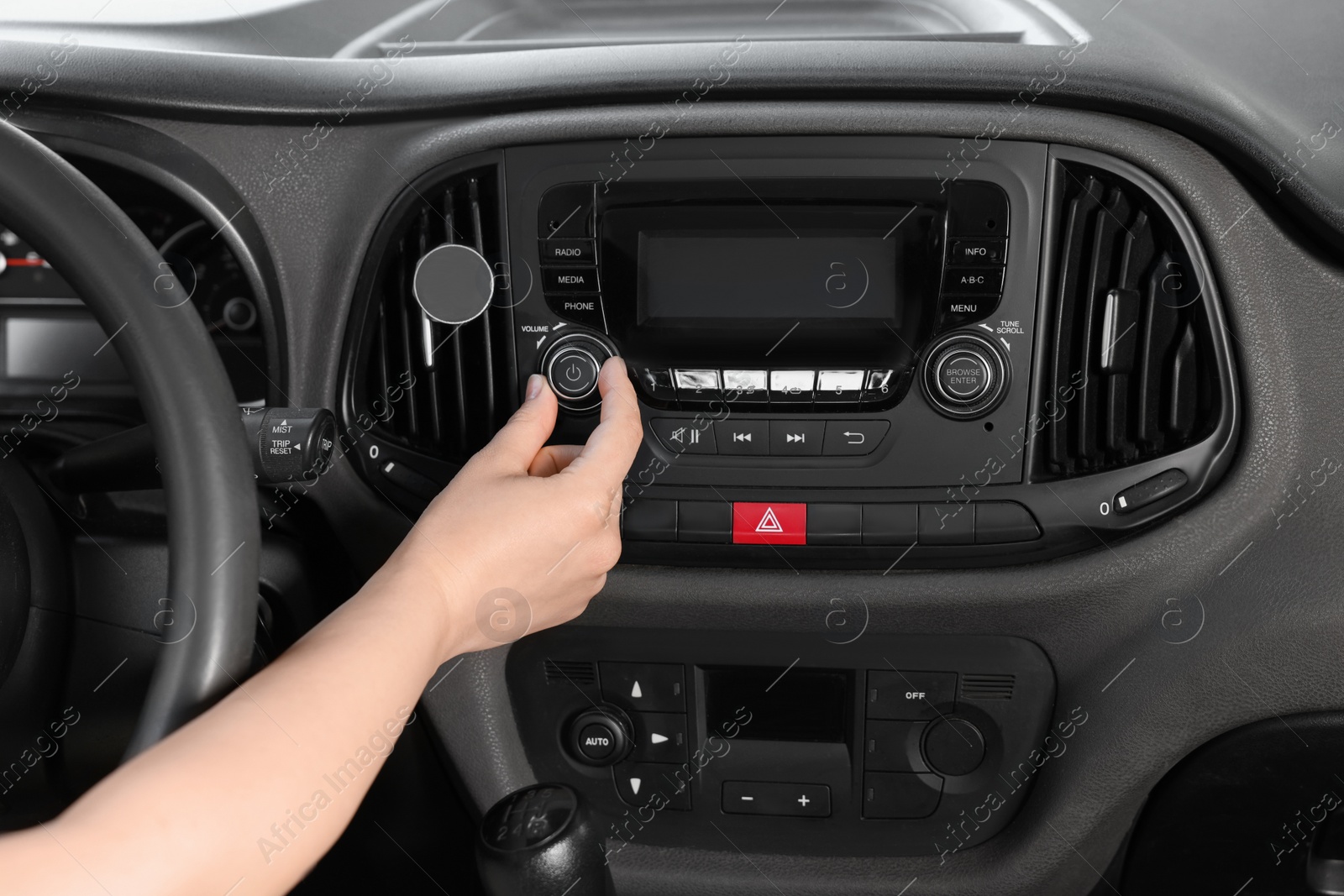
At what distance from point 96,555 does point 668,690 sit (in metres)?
0.62

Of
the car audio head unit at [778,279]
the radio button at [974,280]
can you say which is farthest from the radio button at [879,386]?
the radio button at [974,280]

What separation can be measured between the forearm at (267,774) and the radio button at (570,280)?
398 mm

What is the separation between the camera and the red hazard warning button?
99cm

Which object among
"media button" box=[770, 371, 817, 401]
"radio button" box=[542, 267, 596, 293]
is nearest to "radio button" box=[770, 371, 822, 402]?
"media button" box=[770, 371, 817, 401]

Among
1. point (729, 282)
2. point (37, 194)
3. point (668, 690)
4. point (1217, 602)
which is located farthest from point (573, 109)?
point (1217, 602)

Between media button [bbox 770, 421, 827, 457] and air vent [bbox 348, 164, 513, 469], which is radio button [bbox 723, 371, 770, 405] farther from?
air vent [bbox 348, 164, 513, 469]

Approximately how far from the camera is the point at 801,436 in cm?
99

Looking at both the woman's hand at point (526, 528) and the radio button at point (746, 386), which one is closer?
the woman's hand at point (526, 528)

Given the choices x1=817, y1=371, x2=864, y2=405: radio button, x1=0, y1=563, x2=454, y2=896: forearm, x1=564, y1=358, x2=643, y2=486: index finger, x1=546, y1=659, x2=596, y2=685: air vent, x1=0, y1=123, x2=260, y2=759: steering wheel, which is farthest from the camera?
x1=546, y1=659, x2=596, y2=685: air vent

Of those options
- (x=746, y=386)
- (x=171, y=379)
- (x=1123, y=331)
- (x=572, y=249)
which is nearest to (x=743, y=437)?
(x=746, y=386)

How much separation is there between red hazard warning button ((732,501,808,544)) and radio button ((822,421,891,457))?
71 millimetres

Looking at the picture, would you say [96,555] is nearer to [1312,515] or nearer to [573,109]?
[573,109]

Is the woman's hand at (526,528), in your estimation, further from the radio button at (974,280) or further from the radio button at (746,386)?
the radio button at (974,280)

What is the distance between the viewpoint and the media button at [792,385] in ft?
3.24
